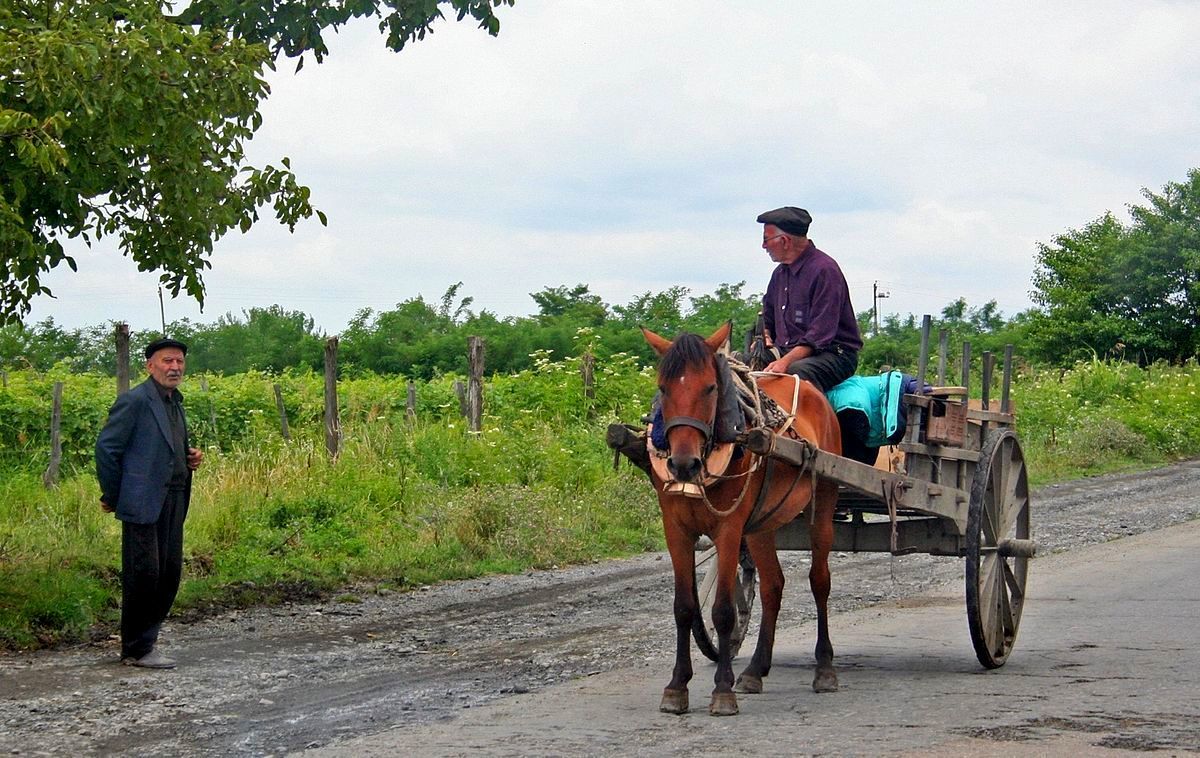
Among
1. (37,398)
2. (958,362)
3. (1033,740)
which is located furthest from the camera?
(958,362)

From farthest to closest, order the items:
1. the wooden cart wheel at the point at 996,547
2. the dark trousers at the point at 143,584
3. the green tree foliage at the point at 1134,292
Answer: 1. the green tree foliage at the point at 1134,292
2. the dark trousers at the point at 143,584
3. the wooden cart wheel at the point at 996,547

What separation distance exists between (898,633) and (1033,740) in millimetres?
3388

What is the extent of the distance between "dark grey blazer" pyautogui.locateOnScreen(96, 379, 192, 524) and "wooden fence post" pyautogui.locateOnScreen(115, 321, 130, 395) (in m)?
2.53

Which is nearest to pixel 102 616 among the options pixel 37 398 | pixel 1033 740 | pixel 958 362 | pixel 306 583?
pixel 306 583

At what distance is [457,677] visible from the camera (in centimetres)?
767

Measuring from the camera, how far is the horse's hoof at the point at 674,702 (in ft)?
21.2

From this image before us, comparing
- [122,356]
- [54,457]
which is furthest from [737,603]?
[54,457]

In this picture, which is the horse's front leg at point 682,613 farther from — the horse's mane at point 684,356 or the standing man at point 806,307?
the standing man at point 806,307

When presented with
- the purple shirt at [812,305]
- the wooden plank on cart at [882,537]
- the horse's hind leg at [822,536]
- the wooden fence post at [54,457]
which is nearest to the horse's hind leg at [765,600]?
the horse's hind leg at [822,536]

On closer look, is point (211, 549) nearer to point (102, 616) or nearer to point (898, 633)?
point (102, 616)

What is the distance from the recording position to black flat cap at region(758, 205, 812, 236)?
8.00 metres

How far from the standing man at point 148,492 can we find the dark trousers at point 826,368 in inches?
Result: 142

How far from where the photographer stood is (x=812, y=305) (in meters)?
7.95

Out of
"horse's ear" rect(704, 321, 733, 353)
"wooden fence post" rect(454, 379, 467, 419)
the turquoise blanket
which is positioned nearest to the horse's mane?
"horse's ear" rect(704, 321, 733, 353)
